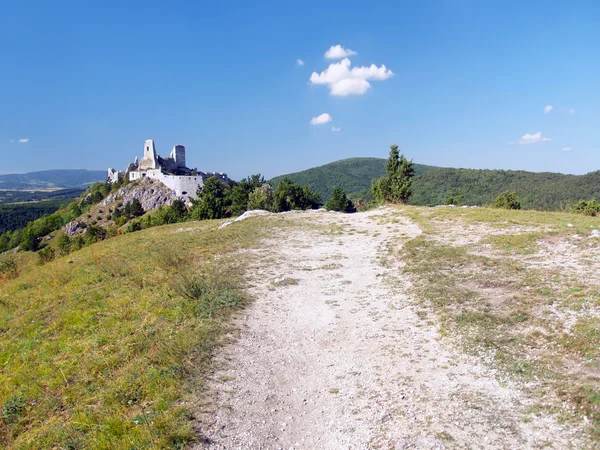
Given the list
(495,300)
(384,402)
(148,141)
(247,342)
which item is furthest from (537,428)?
(148,141)

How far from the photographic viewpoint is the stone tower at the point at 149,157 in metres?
86.9

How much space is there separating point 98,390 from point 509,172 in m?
147

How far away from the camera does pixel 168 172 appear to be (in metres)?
86.1

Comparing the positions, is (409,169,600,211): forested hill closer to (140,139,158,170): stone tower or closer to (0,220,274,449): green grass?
(140,139,158,170): stone tower

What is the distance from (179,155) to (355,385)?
10012 cm

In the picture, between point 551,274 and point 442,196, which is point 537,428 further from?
point 442,196

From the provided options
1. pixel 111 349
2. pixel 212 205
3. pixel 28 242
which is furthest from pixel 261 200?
pixel 28 242

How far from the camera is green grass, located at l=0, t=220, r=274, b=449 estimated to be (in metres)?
5.21

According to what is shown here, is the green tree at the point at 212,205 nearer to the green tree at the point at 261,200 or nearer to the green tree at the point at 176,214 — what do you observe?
the green tree at the point at 176,214

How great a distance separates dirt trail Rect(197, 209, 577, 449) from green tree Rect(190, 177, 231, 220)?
41.7 m

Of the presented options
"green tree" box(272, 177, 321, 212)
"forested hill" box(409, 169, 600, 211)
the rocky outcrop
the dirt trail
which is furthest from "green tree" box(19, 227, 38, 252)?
"forested hill" box(409, 169, 600, 211)

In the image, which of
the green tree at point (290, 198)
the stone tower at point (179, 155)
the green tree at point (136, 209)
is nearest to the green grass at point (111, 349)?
the green tree at point (290, 198)

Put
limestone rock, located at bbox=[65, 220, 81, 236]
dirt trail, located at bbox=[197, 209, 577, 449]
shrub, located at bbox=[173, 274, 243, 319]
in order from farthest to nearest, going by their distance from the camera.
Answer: limestone rock, located at bbox=[65, 220, 81, 236] → shrub, located at bbox=[173, 274, 243, 319] → dirt trail, located at bbox=[197, 209, 577, 449]

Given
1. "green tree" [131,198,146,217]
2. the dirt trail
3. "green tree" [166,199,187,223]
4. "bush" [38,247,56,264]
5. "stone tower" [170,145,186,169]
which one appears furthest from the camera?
"stone tower" [170,145,186,169]
